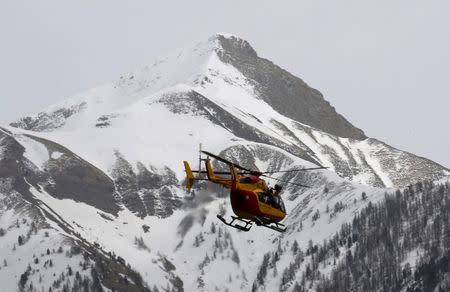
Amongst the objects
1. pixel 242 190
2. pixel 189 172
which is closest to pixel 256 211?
pixel 242 190

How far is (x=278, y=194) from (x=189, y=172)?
32.6 ft

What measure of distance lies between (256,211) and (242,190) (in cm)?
253

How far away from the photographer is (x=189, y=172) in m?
120

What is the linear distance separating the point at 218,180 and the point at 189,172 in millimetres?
6410

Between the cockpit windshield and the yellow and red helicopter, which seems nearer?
the yellow and red helicopter

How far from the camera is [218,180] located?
4493 inches

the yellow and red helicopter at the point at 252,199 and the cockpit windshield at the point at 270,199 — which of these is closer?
the yellow and red helicopter at the point at 252,199

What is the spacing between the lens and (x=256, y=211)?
11294 cm

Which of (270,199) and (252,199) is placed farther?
(270,199)

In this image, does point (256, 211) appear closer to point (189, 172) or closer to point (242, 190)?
point (242, 190)

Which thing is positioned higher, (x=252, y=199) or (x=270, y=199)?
(x=270, y=199)

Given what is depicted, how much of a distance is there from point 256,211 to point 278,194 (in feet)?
16.6
